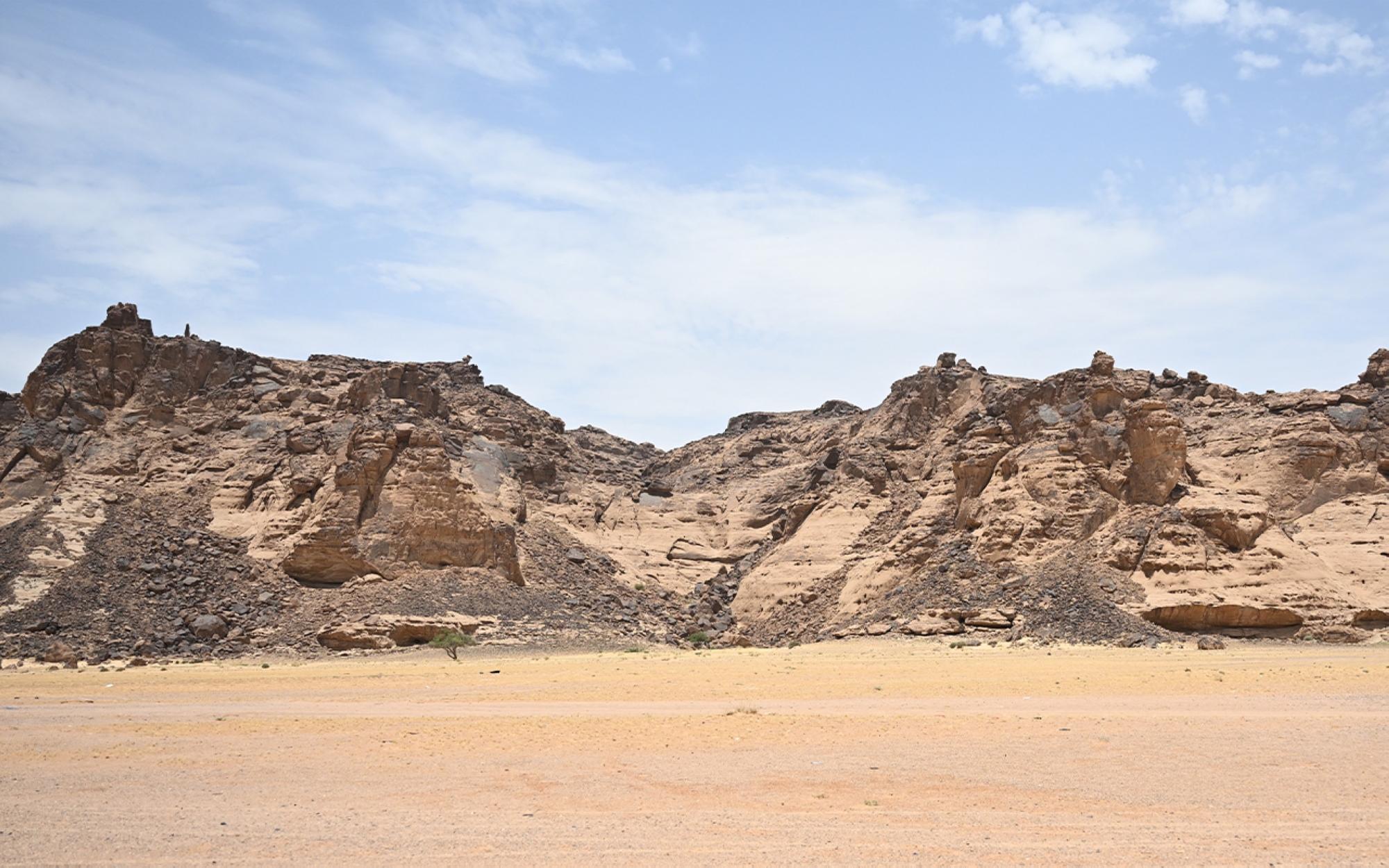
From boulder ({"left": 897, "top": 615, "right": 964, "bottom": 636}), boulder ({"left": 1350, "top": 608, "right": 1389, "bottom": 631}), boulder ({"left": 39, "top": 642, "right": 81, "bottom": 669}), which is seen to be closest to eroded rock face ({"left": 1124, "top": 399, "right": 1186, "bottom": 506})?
boulder ({"left": 1350, "top": 608, "right": 1389, "bottom": 631})

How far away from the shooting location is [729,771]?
15.0 m

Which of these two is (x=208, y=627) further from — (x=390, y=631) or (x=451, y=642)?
(x=451, y=642)

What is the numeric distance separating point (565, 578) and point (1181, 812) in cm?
4533

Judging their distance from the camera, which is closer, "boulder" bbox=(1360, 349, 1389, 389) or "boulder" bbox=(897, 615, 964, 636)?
"boulder" bbox=(897, 615, 964, 636)

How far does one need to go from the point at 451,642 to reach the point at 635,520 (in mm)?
27090

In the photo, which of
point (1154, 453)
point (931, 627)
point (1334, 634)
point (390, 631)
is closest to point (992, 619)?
point (931, 627)

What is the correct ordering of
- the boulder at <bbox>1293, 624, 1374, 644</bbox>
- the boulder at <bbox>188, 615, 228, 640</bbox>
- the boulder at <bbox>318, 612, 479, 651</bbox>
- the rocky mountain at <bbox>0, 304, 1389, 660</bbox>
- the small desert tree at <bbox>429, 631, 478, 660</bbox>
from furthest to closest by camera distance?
1. the boulder at <bbox>188, 615, 228, 640</bbox>
2. the boulder at <bbox>318, 612, 479, 651</bbox>
3. the rocky mountain at <bbox>0, 304, 1389, 660</bbox>
4. the small desert tree at <bbox>429, 631, 478, 660</bbox>
5. the boulder at <bbox>1293, 624, 1374, 644</bbox>

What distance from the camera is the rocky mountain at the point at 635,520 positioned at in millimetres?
42719

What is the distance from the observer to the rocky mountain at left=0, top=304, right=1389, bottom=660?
42.7m

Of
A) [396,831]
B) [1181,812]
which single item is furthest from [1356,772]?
[396,831]

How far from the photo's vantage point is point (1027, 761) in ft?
50.2

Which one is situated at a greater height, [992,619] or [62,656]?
[992,619]

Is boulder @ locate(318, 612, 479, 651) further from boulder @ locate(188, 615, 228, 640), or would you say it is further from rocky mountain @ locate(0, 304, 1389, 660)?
boulder @ locate(188, 615, 228, 640)

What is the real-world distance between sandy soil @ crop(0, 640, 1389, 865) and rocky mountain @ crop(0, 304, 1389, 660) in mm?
14774
